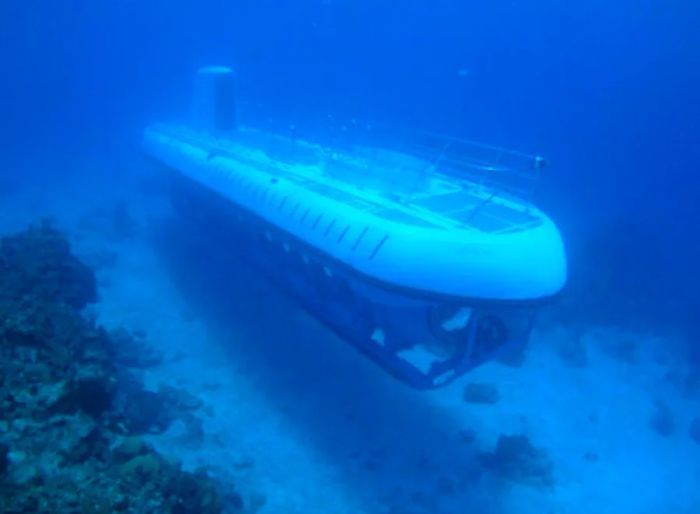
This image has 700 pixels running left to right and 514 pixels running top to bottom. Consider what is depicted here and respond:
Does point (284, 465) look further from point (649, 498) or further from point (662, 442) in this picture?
point (662, 442)

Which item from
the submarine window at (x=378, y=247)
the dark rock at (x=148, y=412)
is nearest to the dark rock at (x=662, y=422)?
the submarine window at (x=378, y=247)

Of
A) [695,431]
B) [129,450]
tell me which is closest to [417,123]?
[695,431]

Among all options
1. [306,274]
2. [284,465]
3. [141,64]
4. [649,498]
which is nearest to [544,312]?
[649,498]

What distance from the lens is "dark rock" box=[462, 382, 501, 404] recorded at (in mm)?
7926

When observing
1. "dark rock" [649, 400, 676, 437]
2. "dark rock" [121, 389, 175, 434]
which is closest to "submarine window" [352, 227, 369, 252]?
"dark rock" [121, 389, 175, 434]

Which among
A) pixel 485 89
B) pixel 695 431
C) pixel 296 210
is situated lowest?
pixel 296 210

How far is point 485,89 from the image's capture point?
3419cm

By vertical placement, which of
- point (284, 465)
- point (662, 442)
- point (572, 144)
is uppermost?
point (572, 144)

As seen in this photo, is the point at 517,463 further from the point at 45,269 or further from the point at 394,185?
the point at 45,269

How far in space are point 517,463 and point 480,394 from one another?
4.76 feet

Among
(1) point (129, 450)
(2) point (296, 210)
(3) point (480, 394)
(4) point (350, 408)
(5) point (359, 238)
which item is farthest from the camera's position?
(3) point (480, 394)

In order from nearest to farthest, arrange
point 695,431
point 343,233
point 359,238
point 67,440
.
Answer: point 67,440 → point 359,238 → point 343,233 → point 695,431

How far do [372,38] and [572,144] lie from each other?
16.4 m

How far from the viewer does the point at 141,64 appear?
57.9m
